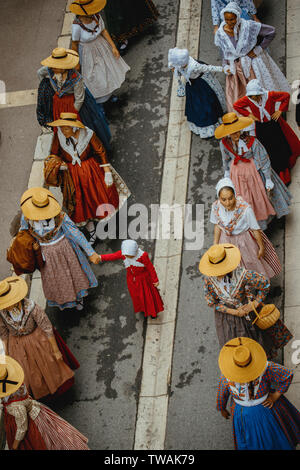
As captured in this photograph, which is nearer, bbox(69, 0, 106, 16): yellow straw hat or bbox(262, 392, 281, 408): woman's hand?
bbox(262, 392, 281, 408): woman's hand

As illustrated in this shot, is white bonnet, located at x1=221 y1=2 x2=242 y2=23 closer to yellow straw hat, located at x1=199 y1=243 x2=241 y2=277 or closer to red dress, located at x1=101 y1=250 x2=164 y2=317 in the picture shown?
red dress, located at x1=101 y1=250 x2=164 y2=317

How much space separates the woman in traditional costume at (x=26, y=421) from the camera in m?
6.04


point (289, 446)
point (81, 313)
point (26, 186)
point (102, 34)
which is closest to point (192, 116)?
point (102, 34)

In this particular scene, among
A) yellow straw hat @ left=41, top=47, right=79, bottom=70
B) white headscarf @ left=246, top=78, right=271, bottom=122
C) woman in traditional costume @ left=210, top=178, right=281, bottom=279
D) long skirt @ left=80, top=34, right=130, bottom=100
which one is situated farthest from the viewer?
long skirt @ left=80, top=34, right=130, bottom=100

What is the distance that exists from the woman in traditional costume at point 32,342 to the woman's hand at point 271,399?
205 centimetres

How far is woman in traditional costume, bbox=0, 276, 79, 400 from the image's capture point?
661 cm

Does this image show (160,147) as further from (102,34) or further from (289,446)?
(289,446)

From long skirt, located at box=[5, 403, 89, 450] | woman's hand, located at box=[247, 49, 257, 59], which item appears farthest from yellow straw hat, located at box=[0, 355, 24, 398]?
woman's hand, located at box=[247, 49, 257, 59]

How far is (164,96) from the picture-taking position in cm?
973

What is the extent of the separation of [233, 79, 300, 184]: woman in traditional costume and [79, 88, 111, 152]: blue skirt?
1724 millimetres

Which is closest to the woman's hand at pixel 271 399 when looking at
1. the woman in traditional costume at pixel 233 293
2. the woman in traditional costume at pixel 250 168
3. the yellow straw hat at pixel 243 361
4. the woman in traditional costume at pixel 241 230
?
the yellow straw hat at pixel 243 361

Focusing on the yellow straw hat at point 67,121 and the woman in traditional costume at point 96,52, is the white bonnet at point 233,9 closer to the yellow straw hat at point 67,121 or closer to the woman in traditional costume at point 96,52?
the woman in traditional costume at point 96,52

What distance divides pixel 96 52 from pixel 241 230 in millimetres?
3506

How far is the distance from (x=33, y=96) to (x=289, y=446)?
6.11m
